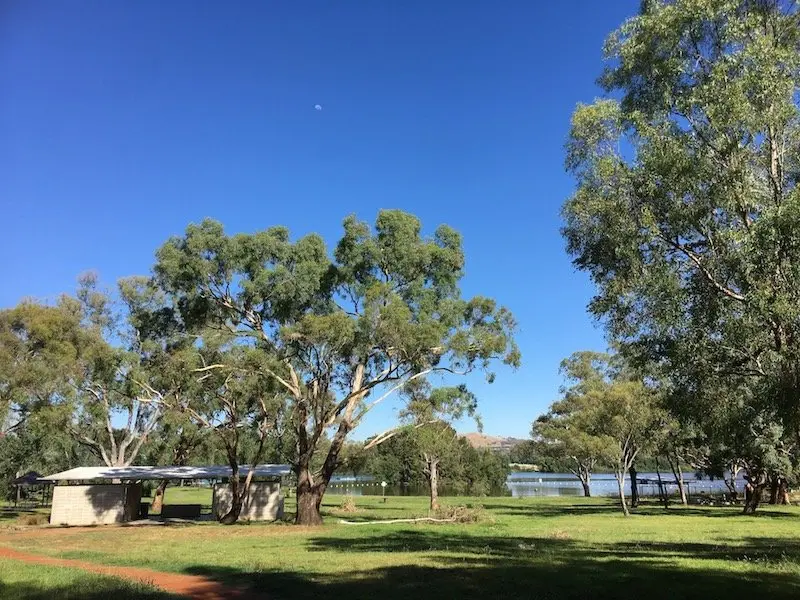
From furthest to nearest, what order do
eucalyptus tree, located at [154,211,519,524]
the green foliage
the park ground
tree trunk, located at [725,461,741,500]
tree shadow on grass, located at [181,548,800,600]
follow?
the green foliage, tree trunk, located at [725,461,741,500], eucalyptus tree, located at [154,211,519,524], the park ground, tree shadow on grass, located at [181,548,800,600]

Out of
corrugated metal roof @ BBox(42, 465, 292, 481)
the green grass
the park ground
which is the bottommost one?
the park ground

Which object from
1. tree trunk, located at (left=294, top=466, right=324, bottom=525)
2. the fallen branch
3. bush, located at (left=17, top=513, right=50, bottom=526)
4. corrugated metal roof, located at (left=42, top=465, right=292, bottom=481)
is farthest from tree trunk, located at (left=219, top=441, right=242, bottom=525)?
bush, located at (left=17, top=513, right=50, bottom=526)

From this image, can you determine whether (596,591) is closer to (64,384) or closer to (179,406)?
(179,406)

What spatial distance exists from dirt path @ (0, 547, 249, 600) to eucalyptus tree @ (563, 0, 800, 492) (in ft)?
33.0

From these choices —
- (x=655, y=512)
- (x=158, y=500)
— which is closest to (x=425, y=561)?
(x=655, y=512)

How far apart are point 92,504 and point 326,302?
1684 cm

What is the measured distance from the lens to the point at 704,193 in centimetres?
1189

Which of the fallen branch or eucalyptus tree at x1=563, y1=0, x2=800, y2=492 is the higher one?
eucalyptus tree at x1=563, y1=0, x2=800, y2=492

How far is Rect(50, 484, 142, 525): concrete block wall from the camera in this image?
30.6 meters

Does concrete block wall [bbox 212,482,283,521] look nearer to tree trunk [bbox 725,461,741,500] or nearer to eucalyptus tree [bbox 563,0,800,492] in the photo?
eucalyptus tree [bbox 563,0,800,492]

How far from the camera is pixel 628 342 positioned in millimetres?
14945

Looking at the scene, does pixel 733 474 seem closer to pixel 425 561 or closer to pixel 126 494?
pixel 425 561

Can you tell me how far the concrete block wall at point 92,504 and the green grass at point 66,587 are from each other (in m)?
20.8

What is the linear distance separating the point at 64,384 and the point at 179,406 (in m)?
6.81
